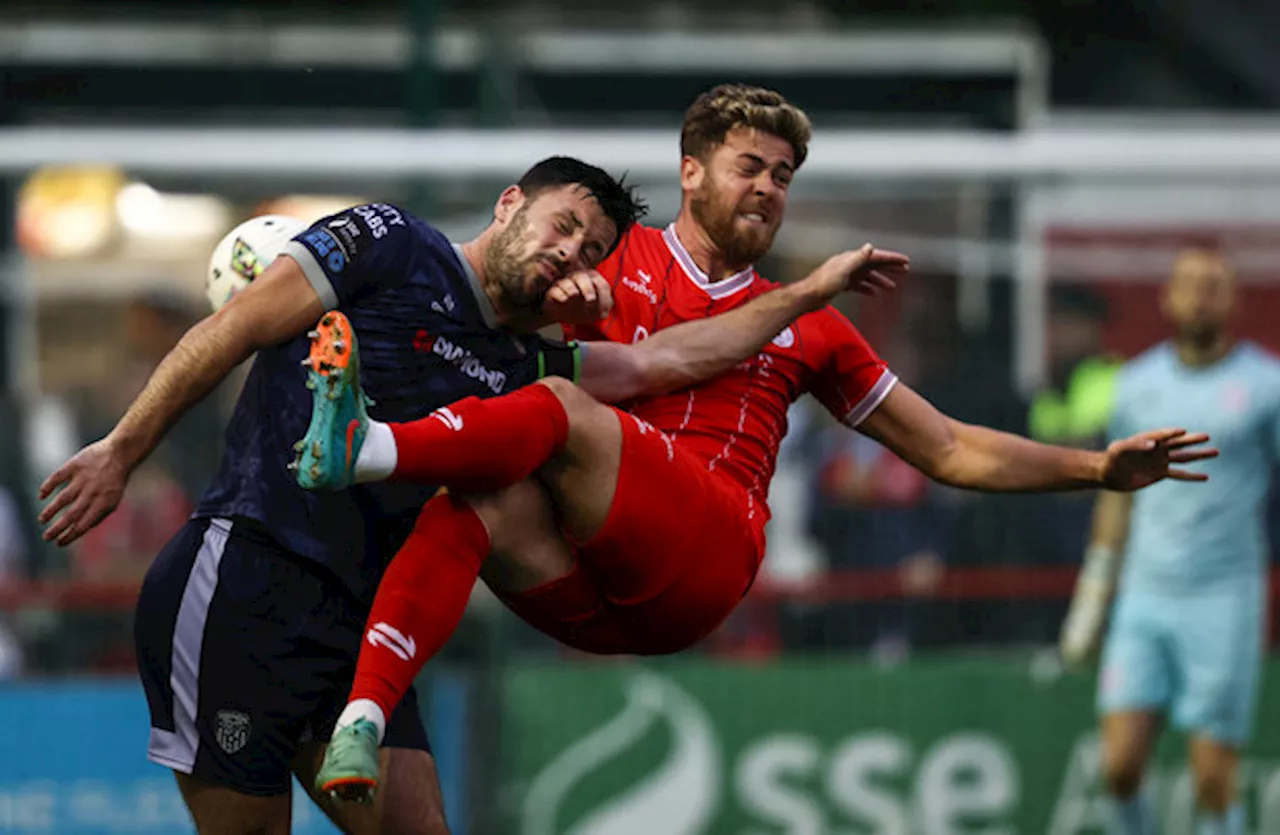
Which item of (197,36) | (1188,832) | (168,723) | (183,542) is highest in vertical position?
(197,36)

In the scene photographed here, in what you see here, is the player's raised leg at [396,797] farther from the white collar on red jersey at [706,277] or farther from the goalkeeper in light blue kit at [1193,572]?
the goalkeeper in light blue kit at [1193,572]

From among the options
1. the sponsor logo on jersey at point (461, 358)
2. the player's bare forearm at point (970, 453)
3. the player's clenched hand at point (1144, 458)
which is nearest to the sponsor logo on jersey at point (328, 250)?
the sponsor logo on jersey at point (461, 358)

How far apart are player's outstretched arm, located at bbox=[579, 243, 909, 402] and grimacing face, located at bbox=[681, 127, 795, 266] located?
20cm

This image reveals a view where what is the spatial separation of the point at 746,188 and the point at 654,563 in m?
0.94

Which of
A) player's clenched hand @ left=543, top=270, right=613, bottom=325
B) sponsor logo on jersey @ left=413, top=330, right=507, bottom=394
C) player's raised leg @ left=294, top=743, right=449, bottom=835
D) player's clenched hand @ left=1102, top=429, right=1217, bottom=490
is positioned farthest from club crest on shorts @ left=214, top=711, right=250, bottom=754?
player's clenched hand @ left=1102, top=429, right=1217, bottom=490

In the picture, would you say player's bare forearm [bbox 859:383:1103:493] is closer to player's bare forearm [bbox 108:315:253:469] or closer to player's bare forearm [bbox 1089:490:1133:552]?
player's bare forearm [bbox 108:315:253:469]

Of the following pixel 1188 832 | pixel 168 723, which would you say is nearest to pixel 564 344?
pixel 168 723

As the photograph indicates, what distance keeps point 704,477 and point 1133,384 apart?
410 cm

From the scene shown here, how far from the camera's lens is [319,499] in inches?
182

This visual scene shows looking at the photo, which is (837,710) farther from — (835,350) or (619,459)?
(619,459)

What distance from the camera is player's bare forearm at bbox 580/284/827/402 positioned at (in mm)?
4867

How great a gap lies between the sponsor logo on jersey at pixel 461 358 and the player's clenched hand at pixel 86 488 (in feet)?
2.30

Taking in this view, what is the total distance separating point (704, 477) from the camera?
4.80 metres

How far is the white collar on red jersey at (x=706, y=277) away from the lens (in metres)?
5.17
